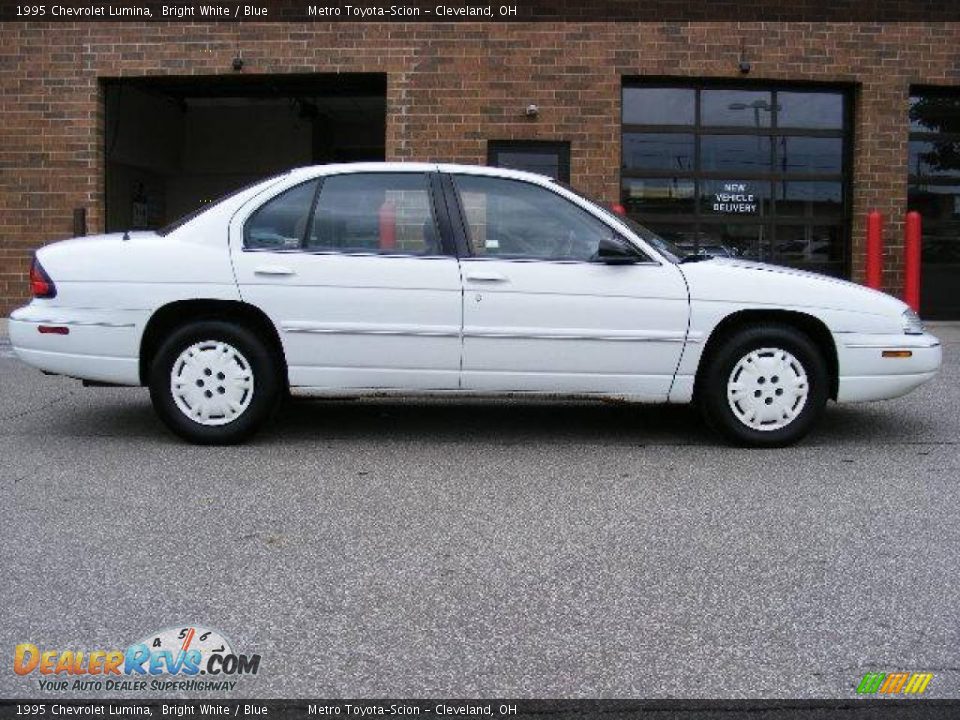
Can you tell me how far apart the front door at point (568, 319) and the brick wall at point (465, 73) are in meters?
7.33

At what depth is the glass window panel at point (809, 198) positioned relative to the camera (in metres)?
14.0

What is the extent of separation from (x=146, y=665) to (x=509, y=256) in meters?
3.53

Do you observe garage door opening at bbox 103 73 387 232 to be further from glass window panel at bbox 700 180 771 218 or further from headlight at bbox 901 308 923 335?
headlight at bbox 901 308 923 335

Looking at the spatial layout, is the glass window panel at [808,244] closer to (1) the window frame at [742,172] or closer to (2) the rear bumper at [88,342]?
(1) the window frame at [742,172]

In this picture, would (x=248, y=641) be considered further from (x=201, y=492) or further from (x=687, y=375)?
(x=687, y=375)

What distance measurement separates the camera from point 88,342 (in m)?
6.34

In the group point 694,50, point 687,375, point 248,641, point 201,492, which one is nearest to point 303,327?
point 201,492

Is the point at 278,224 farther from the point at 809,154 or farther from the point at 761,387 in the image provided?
the point at 809,154

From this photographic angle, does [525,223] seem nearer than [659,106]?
Yes

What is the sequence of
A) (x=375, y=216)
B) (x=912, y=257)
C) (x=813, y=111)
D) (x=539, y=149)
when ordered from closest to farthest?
1. (x=375, y=216)
2. (x=912, y=257)
3. (x=539, y=149)
4. (x=813, y=111)

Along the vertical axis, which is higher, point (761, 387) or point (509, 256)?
point (509, 256)

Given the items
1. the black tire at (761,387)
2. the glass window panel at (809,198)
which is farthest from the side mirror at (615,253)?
the glass window panel at (809,198)
